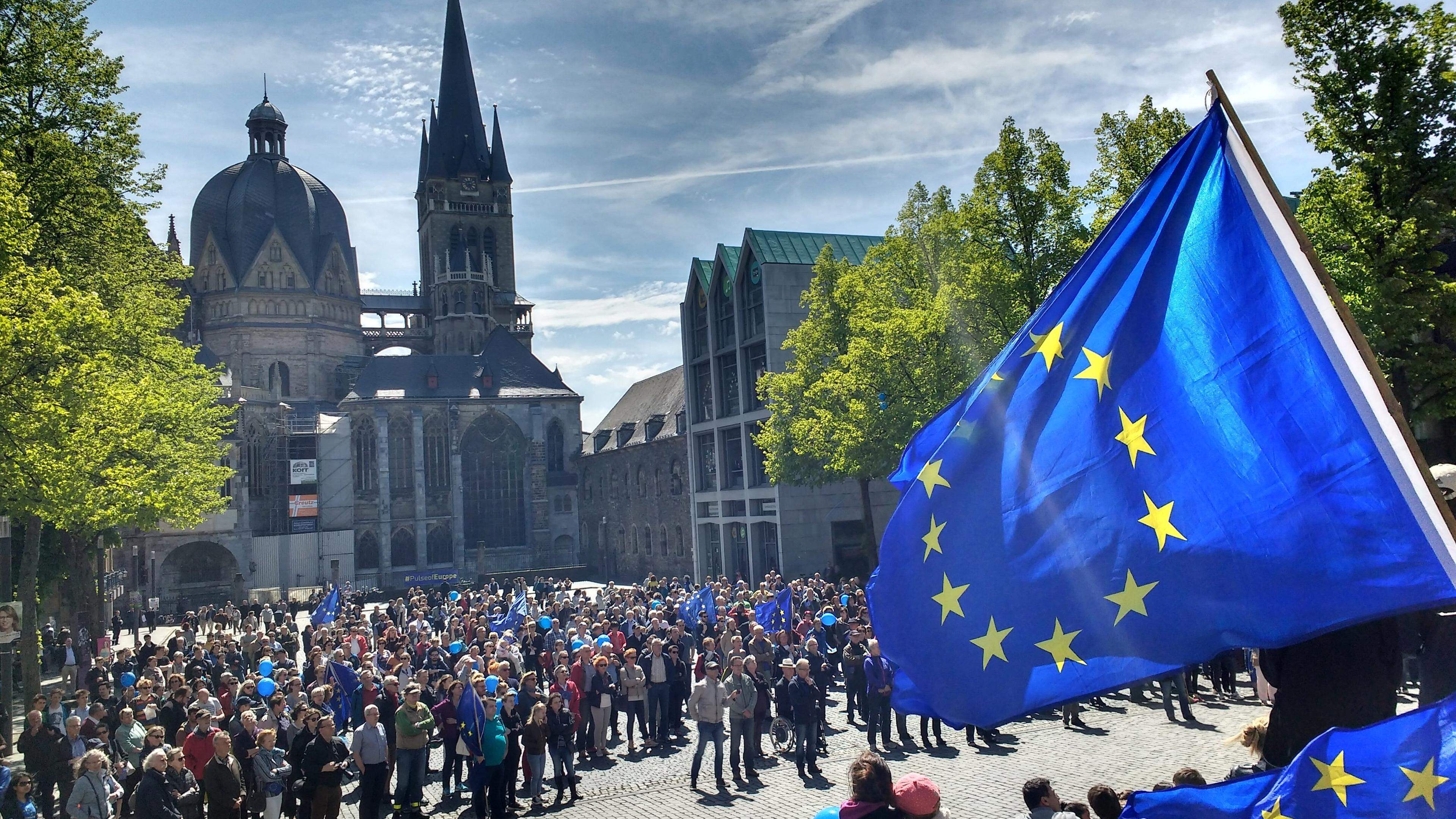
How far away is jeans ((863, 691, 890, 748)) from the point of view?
14.9 metres

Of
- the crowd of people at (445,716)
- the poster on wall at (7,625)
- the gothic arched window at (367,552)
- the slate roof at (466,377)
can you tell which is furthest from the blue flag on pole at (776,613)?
the slate roof at (466,377)

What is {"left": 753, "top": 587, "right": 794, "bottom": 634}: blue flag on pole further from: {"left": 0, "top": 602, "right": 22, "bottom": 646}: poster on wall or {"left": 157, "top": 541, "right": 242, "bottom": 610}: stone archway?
{"left": 157, "top": 541, "right": 242, "bottom": 610}: stone archway

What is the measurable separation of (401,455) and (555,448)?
10394 millimetres

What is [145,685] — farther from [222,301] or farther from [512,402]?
[222,301]

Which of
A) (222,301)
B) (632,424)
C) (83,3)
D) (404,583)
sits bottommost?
(404,583)

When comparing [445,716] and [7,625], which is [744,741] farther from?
[7,625]

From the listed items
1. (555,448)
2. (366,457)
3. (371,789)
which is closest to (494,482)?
(555,448)

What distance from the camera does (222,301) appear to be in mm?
74375

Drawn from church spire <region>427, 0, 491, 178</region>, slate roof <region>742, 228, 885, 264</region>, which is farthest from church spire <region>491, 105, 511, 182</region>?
slate roof <region>742, 228, 885, 264</region>

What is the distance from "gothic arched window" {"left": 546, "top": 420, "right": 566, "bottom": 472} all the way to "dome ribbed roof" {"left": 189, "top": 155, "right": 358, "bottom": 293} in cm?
2180

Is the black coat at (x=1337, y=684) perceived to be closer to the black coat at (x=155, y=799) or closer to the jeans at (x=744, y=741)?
the black coat at (x=155, y=799)

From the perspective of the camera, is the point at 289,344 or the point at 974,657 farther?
the point at 289,344

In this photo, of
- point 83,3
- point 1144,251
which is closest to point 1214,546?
point 1144,251

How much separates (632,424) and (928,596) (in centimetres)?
5935
